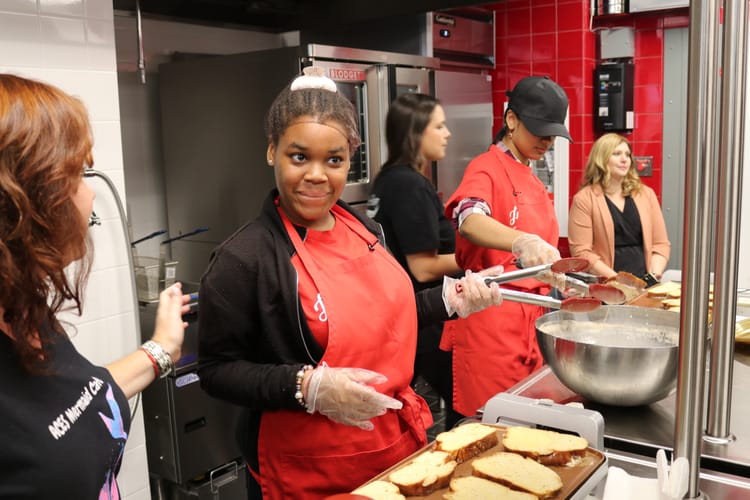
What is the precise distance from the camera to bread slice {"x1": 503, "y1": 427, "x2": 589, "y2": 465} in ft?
4.26

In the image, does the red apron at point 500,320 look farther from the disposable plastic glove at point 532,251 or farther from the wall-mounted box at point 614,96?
the wall-mounted box at point 614,96

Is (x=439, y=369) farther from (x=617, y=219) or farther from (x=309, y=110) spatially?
(x=309, y=110)

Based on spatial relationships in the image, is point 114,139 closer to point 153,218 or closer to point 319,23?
point 153,218

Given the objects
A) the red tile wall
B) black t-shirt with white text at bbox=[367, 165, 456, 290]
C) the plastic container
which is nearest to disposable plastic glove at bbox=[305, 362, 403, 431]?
black t-shirt with white text at bbox=[367, 165, 456, 290]

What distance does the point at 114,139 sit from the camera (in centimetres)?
259

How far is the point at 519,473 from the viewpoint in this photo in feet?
4.09

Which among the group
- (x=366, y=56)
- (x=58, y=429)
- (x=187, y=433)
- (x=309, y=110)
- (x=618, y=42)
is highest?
(x=618, y=42)

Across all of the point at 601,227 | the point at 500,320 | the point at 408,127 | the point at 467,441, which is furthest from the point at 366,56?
the point at 467,441

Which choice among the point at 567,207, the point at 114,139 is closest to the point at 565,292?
the point at 114,139

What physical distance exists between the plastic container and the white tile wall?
400 mm

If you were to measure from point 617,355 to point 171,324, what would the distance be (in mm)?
931

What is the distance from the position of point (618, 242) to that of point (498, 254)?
6.68 feet

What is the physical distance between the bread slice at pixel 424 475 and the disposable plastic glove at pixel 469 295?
1.92ft

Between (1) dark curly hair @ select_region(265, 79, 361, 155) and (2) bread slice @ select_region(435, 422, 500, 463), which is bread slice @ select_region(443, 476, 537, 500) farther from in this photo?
(1) dark curly hair @ select_region(265, 79, 361, 155)
